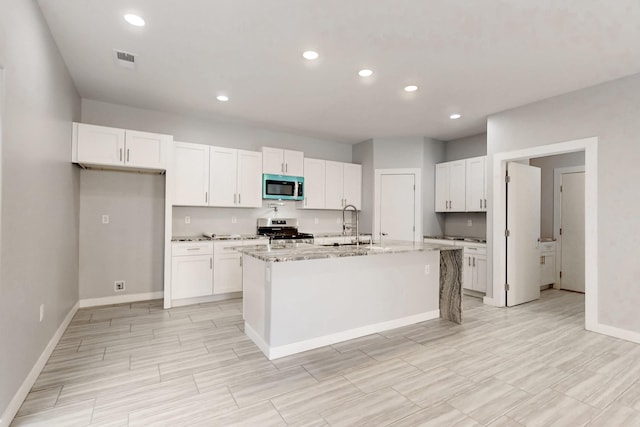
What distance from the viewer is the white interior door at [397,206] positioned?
5914 millimetres

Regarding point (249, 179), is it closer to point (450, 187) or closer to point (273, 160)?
point (273, 160)

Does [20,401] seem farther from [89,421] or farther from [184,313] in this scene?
[184,313]

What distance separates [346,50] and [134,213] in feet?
12.0

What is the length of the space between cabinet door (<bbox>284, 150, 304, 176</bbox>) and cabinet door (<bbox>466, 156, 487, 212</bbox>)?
9.44 feet

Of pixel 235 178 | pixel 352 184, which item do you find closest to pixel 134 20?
pixel 235 178

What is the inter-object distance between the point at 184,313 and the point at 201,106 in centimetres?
279

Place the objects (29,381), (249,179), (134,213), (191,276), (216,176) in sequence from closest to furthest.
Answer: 1. (29,381)
2. (191,276)
3. (134,213)
4. (216,176)
5. (249,179)

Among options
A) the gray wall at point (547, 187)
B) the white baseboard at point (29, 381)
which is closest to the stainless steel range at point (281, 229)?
the white baseboard at point (29, 381)

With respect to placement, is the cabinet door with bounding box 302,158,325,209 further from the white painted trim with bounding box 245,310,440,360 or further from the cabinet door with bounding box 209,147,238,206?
the white painted trim with bounding box 245,310,440,360

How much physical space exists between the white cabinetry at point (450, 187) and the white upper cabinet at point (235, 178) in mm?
3310

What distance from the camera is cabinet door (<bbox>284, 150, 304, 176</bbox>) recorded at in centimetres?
544

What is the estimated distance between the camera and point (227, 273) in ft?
15.3

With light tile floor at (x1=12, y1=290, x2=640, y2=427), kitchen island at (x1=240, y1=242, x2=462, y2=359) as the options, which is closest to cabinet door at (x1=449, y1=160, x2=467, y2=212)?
kitchen island at (x1=240, y1=242, x2=462, y2=359)

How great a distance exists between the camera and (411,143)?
595 cm
